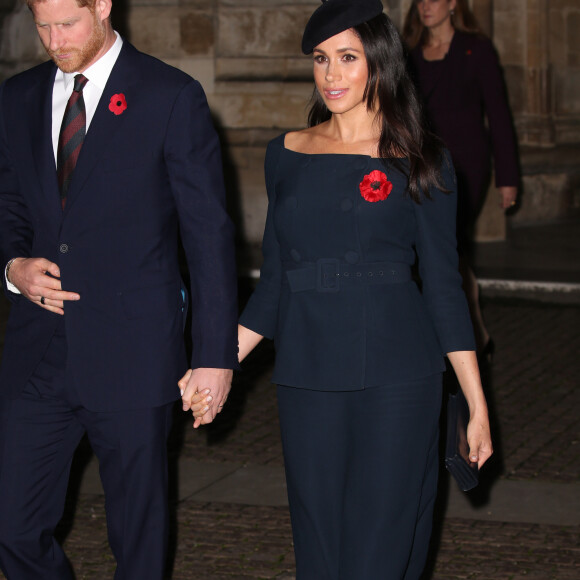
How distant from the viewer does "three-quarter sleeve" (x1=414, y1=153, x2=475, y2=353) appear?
3445 mm

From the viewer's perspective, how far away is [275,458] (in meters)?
6.34

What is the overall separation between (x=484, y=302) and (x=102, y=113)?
302 inches

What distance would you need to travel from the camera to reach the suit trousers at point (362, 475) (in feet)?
11.2

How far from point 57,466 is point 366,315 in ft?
3.26

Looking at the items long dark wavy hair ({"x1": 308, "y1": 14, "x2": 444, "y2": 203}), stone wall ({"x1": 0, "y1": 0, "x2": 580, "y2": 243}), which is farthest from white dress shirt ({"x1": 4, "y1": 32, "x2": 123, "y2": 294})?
stone wall ({"x1": 0, "y1": 0, "x2": 580, "y2": 243})

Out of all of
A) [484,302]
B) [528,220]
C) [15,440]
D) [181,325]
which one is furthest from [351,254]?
[528,220]

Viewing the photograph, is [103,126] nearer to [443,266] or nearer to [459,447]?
[443,266]

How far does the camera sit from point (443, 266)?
3477 mm

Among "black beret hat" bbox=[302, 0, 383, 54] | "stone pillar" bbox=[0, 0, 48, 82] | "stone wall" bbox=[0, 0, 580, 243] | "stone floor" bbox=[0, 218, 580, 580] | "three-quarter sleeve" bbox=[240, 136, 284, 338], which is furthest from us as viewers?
"stone pillar" bbox=[0, 0, 48, 82]

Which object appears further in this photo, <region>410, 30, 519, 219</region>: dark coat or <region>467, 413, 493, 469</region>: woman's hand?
<region>410, 30, 519, 219</region>: dark coat

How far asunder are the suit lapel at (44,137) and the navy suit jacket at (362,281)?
65 cm

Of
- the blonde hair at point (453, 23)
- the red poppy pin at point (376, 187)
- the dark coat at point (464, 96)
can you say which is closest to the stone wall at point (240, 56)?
the blonde hair at point (453, 23)

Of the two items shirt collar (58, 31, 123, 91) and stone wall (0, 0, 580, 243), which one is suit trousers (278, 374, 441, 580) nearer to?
shirt collar (58, 31, 123, 91)

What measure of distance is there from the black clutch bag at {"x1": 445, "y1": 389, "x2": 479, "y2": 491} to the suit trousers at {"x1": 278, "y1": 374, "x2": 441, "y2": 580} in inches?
2.6
